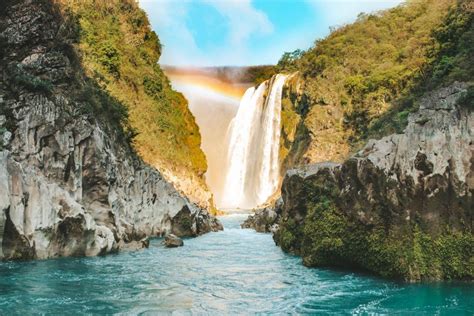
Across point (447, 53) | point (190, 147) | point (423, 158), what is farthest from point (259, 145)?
point (423, 158)

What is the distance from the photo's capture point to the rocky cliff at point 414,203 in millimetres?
11781

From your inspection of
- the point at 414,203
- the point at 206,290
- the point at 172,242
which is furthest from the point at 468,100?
the point at 172,242

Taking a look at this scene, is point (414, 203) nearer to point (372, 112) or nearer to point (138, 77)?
point (372, 112)

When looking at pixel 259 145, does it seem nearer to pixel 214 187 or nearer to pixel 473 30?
pixel 214 187

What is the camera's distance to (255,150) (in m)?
61.8

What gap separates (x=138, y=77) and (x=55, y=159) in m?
30.1

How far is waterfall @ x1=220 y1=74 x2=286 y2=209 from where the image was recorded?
5816cm

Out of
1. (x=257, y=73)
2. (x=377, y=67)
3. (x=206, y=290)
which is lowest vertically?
(x=206, y=290)

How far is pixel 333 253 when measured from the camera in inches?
580

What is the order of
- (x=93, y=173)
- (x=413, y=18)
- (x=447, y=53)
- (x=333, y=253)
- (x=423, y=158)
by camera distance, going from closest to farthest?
(x=423, y=158), (x=333, y=253), (x=93, y=173), (x=447, y=53), (x=413, y=18)

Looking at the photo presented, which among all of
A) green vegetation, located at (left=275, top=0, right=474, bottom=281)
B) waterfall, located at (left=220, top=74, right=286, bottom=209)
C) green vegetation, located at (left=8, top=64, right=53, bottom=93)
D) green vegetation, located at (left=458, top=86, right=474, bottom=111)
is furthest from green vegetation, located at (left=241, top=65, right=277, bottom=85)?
green vegetation, located at (left=458, top=86, right=474, bottom=111)

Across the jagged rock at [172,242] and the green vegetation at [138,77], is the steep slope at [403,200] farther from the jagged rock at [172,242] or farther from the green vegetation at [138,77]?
the green vegetation at [138,77]

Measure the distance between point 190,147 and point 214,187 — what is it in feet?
43.9

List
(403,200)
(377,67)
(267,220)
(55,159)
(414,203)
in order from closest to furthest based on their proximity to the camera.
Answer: (414,203) → (403,200) → (55,159) → (267,220) → (377,67)
